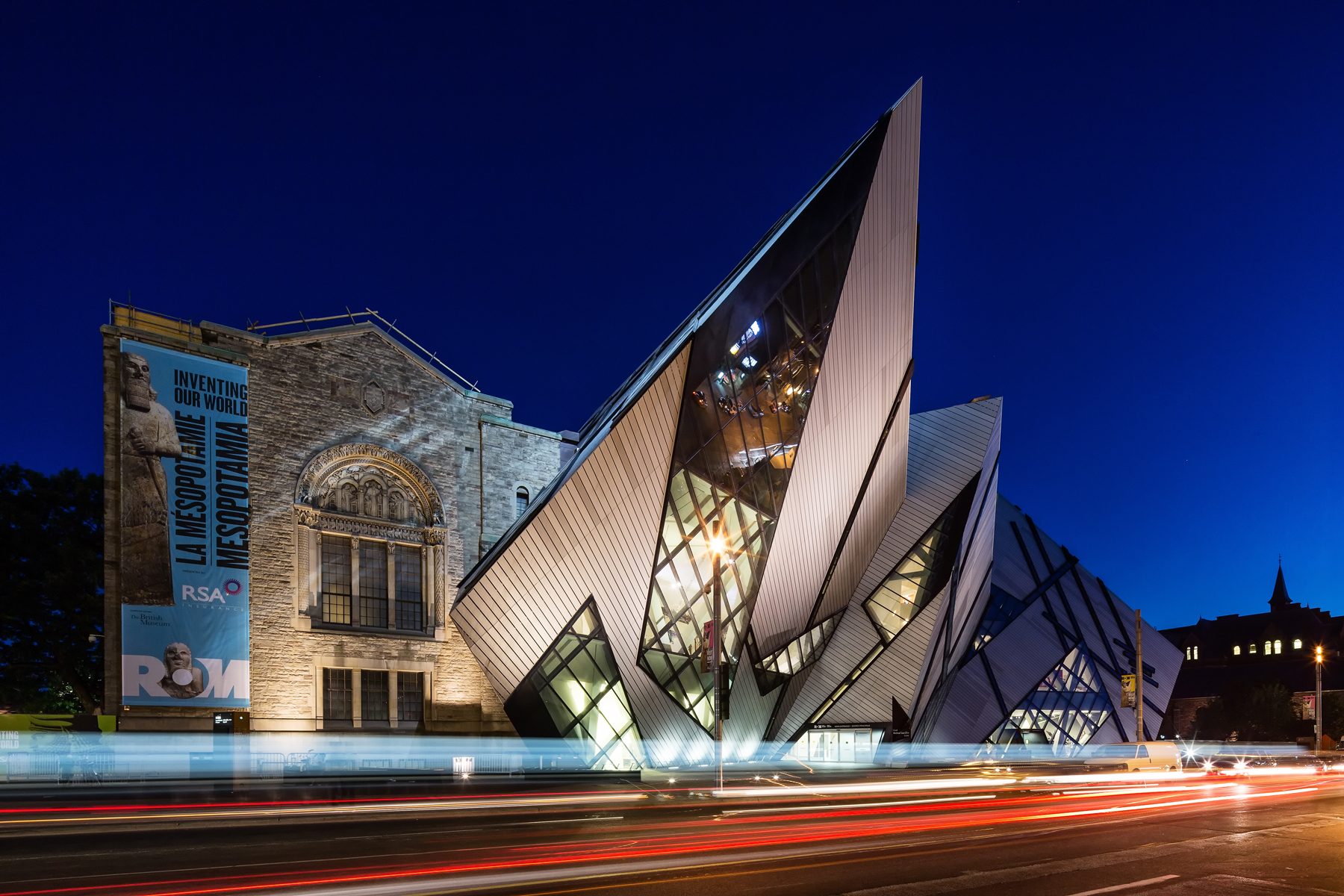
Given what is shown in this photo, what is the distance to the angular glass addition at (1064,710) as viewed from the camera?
5028 centimetres

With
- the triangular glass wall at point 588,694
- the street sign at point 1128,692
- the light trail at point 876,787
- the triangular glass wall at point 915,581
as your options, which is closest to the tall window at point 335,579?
the triangular glass wall at point 588,694

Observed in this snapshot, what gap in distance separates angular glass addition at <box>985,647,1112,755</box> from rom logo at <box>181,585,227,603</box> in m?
36.2

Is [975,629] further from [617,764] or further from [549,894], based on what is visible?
[549,894]

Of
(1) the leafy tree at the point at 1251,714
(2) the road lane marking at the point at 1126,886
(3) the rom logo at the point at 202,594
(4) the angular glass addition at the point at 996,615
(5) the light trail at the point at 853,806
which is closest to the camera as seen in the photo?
(2) the road lane marking at the point at 1126,886

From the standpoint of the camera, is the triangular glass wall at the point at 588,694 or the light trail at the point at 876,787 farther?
the triangular glass wall at the point at 588,694

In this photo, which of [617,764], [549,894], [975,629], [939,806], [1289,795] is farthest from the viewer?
[975,629]

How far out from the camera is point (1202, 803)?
70.3 feet

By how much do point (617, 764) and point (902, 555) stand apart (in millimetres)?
14755

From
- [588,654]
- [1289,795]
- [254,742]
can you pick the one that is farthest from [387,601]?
[1289,795]

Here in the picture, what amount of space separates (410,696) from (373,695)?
1373 millimetres

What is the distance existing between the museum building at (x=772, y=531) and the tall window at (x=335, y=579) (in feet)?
19.7

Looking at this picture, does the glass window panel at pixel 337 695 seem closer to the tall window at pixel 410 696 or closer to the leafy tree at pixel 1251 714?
the tall window at pixel 410 696

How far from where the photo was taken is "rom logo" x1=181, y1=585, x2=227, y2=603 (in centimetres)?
3020

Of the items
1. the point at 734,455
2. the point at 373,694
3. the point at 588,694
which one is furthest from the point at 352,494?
the point at 734,455
